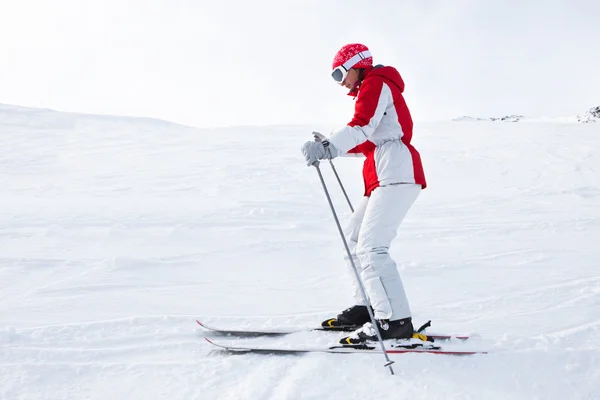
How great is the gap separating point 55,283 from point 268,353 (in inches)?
Answer: 116

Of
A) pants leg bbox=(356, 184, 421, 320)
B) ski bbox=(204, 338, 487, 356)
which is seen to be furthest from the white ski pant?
ski bbox=(204, 338, 487, 356)

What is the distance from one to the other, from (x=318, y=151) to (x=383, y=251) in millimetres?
787

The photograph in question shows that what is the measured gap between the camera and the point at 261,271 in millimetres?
5797

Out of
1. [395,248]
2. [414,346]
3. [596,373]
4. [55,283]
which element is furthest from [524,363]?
[55,283]

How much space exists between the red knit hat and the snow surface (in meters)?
2.00

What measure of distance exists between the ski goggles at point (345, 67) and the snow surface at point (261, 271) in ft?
6.30

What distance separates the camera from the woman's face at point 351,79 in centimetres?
347

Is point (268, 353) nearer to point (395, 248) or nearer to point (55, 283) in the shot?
point (55, 283)

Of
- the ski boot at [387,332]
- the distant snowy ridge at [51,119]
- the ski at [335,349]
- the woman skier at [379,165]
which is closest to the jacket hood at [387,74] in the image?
the woman skier at [379,165]

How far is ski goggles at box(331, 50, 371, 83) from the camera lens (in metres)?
3.42

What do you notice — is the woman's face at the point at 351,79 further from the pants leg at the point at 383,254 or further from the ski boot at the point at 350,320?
the ski boot at the point at 350,320

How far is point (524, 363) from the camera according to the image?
3086 millimetres

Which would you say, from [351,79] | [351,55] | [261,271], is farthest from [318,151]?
[261,271]

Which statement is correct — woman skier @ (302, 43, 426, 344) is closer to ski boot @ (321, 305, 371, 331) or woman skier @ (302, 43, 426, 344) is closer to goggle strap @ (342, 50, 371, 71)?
goggle strap @ (342, 50, 371, 71)
